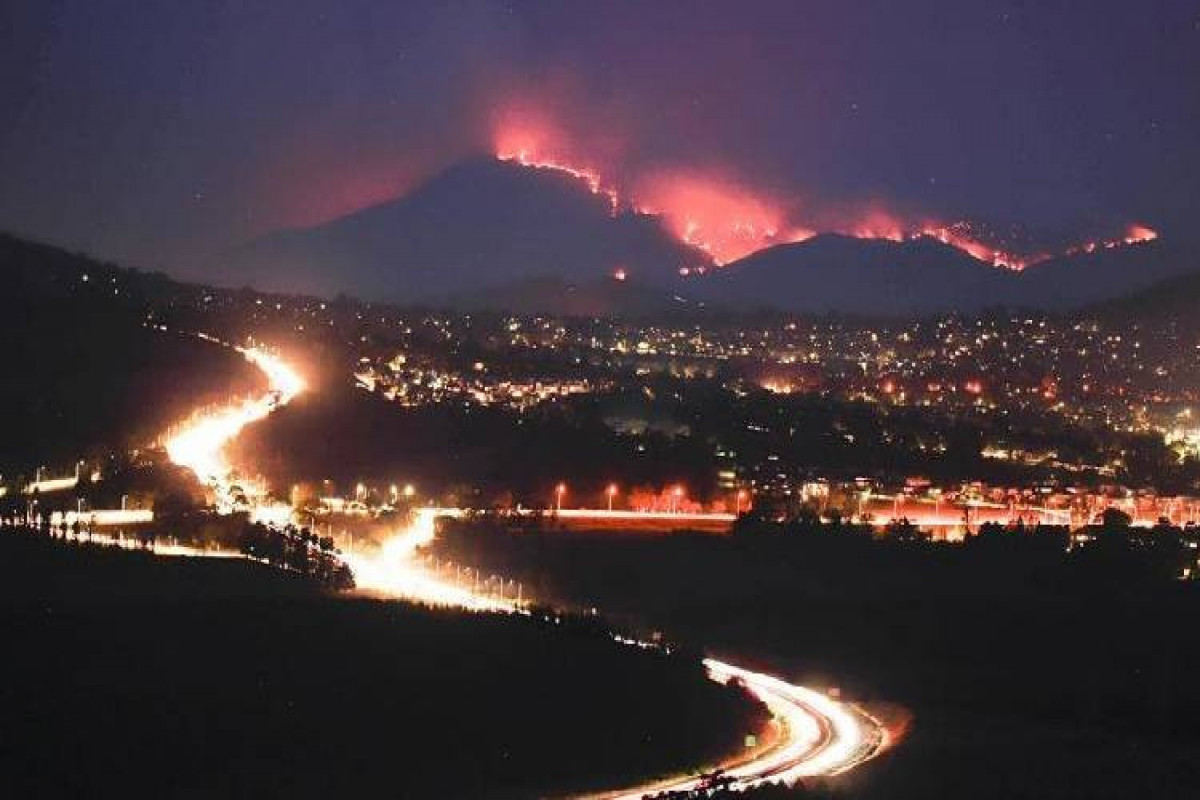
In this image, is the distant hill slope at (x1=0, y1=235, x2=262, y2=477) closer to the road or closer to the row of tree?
the road

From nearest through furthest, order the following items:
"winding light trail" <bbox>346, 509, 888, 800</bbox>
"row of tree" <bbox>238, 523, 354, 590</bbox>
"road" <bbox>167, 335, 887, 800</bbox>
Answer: "winding light trail" <bbox>346, 509, 888, 800</bbox>
"road" <bbox>167, 335, 887, 800</bbox>
"row of tree" <bbox>238, 523, 354, 590</bbox>

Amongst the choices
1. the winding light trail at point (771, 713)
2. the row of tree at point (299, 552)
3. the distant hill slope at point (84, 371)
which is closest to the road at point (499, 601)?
the winding light trail at point (771, 713)

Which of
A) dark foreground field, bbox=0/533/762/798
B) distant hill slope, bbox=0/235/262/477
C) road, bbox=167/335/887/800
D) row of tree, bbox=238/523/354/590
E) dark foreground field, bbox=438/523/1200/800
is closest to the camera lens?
dark foreground field, bbox=0/533/762/798

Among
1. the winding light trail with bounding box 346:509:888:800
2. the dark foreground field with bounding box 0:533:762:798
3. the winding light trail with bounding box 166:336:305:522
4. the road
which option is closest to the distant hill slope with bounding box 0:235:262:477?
the winding light trail with bounding box 166:336:305:522

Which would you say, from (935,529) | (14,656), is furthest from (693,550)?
(14,656)

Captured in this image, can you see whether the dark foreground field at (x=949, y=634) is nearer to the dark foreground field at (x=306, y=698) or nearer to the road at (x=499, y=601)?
the road at (x=499, y=601)

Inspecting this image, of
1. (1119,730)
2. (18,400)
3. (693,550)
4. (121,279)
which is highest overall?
(121,279)

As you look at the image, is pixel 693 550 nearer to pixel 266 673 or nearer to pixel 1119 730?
pixel 1119 730

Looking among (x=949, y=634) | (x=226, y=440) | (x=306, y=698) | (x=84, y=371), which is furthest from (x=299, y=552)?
(x=84, y=371)
